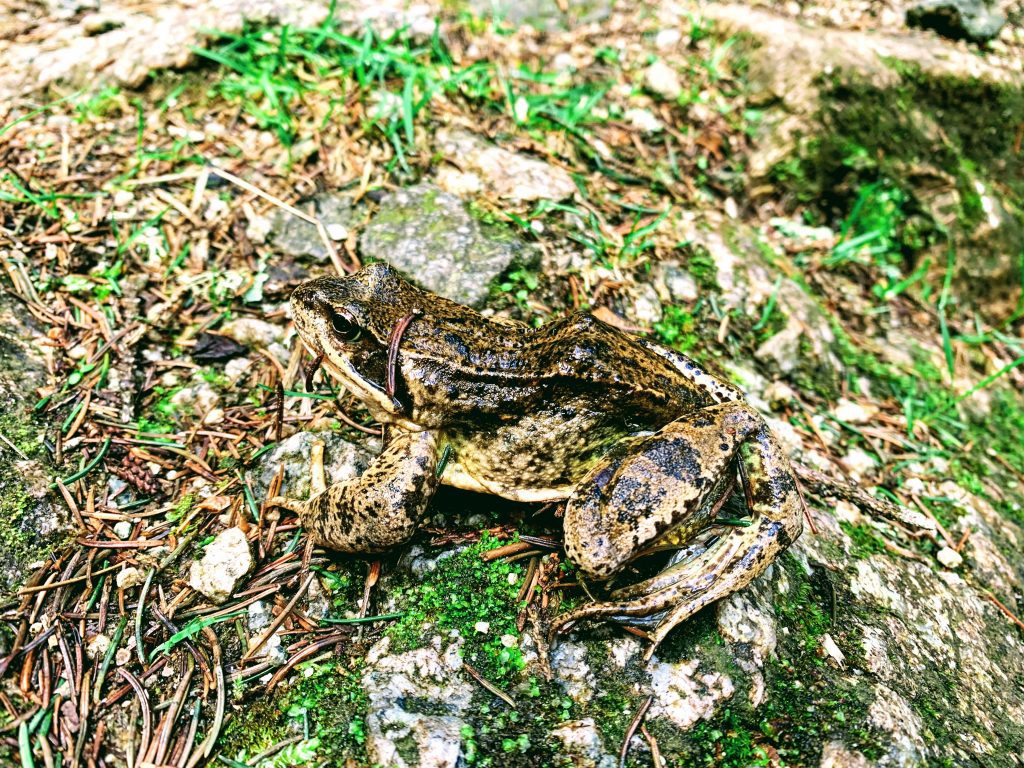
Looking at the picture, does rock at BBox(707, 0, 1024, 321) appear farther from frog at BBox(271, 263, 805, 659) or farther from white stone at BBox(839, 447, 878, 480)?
frog at BBox(271, 263, 805, 659)

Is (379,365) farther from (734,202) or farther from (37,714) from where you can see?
(734,202)

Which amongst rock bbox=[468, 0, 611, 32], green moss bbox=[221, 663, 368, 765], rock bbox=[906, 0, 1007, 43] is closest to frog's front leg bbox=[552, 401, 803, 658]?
green moss bbox=[221, 663, 368, 765]

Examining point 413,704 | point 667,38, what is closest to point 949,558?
point 413,704

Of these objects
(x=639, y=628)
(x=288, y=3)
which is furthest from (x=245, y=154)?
(x=639, y=628)

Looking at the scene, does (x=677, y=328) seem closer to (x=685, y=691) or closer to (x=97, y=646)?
(x=685, y=691)

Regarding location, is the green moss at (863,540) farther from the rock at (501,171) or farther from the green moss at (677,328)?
the rock at (501,171)

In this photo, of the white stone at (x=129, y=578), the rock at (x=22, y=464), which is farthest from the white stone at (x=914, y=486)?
the rock at (x=22, y=464)
